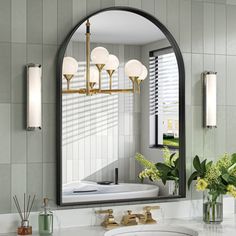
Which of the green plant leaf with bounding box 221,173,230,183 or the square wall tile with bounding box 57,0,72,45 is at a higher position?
the square wall tile with bounding box 57,0,72,45

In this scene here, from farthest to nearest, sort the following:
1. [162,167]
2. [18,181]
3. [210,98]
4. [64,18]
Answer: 1. [210,98]
2. [162,167]
3. [64,18]
4. [18,181]

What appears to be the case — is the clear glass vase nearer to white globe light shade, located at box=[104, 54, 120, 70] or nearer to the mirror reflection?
the mirror reflection

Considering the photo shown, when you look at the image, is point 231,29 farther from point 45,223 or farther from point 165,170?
point 45,223

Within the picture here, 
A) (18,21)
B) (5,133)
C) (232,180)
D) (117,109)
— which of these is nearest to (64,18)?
(18,21)

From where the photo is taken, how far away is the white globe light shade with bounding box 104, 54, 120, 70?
3.07 metres

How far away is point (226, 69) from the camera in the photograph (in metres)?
3.45

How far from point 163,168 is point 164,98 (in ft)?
1.42

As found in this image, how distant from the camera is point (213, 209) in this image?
3.13 m

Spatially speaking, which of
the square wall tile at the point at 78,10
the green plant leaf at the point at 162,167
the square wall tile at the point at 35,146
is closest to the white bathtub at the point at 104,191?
the green plant leaf at the point at 162,167

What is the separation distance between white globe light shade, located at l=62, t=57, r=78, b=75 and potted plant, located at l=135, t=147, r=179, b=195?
2.10ft

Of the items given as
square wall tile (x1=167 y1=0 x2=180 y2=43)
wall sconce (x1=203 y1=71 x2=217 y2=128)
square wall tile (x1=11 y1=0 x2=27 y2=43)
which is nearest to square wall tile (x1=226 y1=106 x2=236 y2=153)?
wall sconce (x1=203 y1=71 x2=217 y2=128)

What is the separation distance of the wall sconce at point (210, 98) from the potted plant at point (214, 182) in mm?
250

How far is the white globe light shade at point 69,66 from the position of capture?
2961 millimetres

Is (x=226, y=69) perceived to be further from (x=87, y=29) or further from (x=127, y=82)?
(x=87, y=29)
